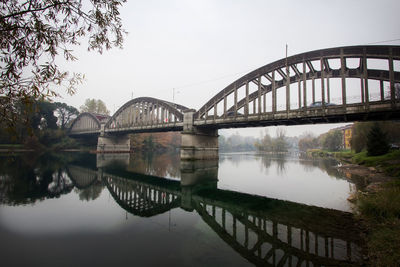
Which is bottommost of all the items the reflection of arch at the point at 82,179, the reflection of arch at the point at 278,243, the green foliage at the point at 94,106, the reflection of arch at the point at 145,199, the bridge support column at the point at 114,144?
the reflection of arch at the point at 145,199

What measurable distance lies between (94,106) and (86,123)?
84.8ft

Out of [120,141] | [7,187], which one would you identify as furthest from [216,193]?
[120,141]

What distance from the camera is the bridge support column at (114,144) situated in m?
78.6

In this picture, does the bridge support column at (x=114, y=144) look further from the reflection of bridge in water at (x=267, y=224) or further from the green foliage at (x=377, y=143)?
the green foliage at (x=377, y=143)

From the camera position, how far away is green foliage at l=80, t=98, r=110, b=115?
11650 centimetres

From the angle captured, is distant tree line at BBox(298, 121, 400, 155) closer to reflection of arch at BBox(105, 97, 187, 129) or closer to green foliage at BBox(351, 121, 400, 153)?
green foliage at BBox(351, 121, 400, 153)

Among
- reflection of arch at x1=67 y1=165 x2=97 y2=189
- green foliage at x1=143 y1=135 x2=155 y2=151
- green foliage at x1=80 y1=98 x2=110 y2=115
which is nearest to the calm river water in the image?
reflection of arch at x1=67 y1=165 x2=97 y2=189

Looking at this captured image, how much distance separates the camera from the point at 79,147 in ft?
300

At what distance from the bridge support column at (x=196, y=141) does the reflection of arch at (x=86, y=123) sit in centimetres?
5830

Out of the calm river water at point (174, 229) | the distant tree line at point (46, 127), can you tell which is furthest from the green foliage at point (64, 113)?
the calm river water at point (174, 229)

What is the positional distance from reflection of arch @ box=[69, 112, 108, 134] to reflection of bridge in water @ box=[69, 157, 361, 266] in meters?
82.6

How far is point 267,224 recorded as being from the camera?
9430 mm

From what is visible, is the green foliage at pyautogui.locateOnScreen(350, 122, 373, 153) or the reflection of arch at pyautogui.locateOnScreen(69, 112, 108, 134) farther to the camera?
the reflection of arch at pyautogui.locateOnScreen(69, 112, 108, 134)

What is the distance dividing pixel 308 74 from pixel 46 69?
39.4 m
